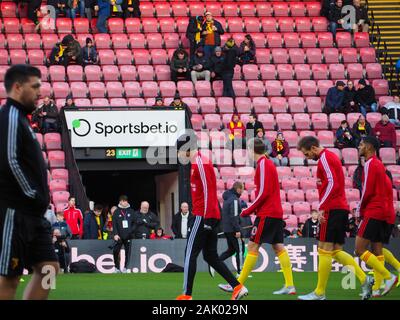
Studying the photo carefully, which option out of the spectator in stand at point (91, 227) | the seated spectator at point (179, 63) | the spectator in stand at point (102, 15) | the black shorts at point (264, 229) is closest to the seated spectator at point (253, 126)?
the seated spectator at point (179, 63)

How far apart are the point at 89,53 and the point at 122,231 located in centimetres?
804

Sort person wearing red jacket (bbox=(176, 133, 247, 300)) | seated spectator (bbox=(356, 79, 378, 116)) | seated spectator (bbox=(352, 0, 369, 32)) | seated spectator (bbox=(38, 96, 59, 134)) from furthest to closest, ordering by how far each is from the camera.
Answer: seated spectator (bbox=(352, 0, 369, 32))
seated spectator (bbox=(356, 79, 378, 116))
seated spectator (bbox=(38, 96, 59, 134))
person wearing red jacket (bbox=(176, 133, 247, 300))

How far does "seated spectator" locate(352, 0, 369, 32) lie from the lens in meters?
32.8

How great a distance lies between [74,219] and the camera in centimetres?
2420

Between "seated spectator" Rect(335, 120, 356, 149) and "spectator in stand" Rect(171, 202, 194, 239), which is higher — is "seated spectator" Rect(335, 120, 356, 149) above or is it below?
above

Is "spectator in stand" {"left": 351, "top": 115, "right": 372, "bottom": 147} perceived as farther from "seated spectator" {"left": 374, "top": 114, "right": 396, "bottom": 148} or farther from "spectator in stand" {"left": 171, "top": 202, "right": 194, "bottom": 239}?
"spectator in stand" {"left": 171, "top": 202, "right": 194, "bottom": 239}

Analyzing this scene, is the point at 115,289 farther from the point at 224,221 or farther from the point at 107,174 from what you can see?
the point at 107,174

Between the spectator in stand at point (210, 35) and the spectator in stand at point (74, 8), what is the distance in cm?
400

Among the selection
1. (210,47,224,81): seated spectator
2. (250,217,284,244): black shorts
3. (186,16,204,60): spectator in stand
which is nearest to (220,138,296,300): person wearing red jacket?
(250,217,284,244): black shorts

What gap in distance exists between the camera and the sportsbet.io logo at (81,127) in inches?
1054

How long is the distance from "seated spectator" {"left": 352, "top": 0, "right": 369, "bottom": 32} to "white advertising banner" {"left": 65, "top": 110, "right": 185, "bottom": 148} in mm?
8618

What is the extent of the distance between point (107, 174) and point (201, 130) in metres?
5.33

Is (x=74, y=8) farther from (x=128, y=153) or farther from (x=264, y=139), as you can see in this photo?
(x=264, y=139)

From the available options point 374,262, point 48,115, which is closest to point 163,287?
point 374,262
